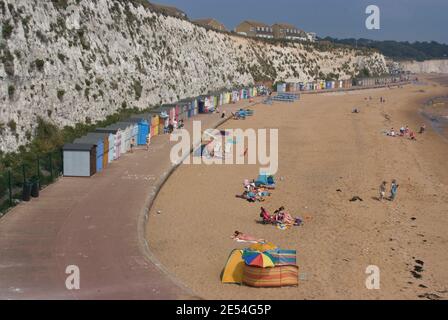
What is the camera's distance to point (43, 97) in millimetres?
27625

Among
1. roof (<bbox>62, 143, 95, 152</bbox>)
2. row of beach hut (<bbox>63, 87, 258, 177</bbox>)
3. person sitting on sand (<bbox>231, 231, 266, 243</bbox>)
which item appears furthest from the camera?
row of beach hut (<bbox>63, 87, 258, 177</bbox>)

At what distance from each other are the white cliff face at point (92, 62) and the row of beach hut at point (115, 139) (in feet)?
9.15

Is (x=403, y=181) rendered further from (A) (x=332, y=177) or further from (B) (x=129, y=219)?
(B) (x=129, y=219)

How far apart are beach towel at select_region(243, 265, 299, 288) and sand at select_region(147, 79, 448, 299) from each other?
0.61 feet

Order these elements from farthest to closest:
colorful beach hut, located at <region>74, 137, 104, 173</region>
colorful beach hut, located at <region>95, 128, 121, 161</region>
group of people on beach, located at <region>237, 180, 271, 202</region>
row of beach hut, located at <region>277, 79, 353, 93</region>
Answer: row of beach hut, located at <region>277, 79, 353, 93</region>, colorful beach hut, located at <region>95, 128, 121, 161</region>, colorful beach hut, located at <region>74, 137, 104, 173</region>, group of people on beach, located at <region>237, 180, 271, 202</region>

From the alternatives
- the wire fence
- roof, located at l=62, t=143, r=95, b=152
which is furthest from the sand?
the wire fence

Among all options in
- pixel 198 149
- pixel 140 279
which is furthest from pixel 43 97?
pixel 140 279

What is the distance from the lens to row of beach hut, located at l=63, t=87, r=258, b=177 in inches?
906

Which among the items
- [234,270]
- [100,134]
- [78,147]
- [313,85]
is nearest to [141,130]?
[100,134]

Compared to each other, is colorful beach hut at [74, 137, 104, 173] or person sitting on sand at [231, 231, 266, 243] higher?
colorful beach hut at [74, 137, 104, 173]

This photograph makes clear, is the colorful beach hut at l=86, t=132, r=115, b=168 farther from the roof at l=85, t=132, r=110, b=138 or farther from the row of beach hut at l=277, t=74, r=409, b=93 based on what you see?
the row of beach hut at l=277, t=74, r=409, b=93

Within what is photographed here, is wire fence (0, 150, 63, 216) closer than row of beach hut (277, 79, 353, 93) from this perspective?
Yes

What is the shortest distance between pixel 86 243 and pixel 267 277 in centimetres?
534
